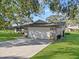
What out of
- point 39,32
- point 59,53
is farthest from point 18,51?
point 39,32

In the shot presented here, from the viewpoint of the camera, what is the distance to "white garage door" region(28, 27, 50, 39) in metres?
40.9

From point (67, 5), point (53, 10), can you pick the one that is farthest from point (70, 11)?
point (53, 10)

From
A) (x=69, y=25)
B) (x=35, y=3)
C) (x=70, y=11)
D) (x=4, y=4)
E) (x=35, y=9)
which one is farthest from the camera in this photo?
(x=69, y=25)

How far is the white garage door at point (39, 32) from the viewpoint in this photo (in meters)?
40.9

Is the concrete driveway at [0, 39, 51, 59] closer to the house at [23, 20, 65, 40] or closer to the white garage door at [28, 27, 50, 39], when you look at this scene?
the house at [23, 20, 65, 40]

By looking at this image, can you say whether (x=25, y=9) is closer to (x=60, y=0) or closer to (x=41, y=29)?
(x=60, y=0)

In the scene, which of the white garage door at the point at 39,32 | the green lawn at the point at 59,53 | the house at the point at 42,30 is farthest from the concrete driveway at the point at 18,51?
the white garage door at the point at 39,32

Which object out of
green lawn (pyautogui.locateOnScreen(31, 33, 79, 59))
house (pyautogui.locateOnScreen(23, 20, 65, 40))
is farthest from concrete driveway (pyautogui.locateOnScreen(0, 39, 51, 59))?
house (pyautogui.locateOnScreen(23, 20, 65, 40))

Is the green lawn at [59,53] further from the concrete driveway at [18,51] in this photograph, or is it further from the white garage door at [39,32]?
the white garage door at [39,32]

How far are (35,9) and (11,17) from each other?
10.1ft

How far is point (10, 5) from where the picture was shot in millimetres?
14977

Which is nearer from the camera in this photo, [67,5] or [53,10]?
[67,5]

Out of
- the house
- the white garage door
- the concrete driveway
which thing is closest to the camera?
the concrete driveway

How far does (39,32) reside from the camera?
41.4 meters
